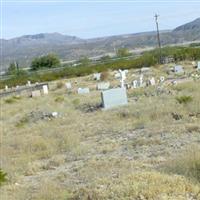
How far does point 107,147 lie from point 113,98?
9.72 metres

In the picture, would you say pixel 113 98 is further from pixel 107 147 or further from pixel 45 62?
pixel 45 62

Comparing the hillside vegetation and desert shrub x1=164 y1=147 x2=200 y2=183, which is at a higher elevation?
desert shrub x1=164 y1=147 x2=200 y2=183

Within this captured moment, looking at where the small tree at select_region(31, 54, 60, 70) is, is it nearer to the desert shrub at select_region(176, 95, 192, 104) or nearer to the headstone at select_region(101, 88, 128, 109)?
the headstone at select_region(101, 88, 128, 109)

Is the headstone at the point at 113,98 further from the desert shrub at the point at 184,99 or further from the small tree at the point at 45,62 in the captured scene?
the small tree at the point at 45,62

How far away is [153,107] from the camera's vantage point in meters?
20.8

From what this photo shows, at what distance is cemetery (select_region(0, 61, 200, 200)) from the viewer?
9.01 meters

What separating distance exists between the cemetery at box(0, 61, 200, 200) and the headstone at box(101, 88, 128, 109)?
0.07 ft

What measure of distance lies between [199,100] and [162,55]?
45178mm

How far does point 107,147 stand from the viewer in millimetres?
15102

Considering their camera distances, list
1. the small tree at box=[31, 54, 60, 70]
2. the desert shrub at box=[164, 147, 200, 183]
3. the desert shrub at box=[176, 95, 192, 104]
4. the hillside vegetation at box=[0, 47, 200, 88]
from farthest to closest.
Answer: the small tree at box=[31, 54, 60, 70] → the hillside vegetation at box=[0, 47, 200, 88] → the desert shrub at box=[176, 95, 192, 104] → the desert shrub at box=[164, 147, 200, 183]

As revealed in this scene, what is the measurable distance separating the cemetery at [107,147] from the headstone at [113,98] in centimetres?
2

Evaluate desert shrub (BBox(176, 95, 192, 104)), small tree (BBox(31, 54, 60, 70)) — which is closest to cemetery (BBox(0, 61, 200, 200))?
desert shrub (BBox(176, 95, 192, 104))

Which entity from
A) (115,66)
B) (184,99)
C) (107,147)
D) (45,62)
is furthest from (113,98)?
(45,62)

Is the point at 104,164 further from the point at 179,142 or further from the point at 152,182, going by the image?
the point at 152,182
